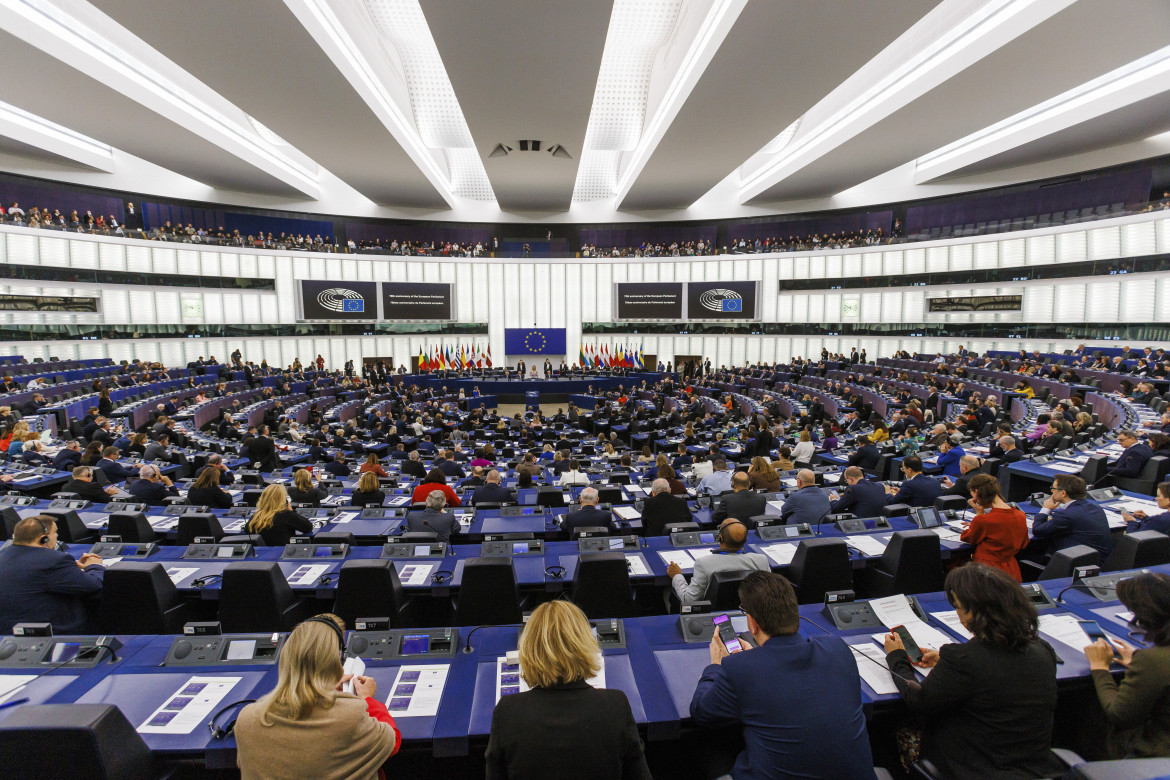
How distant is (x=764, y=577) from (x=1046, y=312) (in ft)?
99.2

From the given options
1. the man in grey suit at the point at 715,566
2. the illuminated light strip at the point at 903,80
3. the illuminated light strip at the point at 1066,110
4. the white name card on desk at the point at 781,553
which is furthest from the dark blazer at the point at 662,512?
the illuminated light strip at the point at 1066,110

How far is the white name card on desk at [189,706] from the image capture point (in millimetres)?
2619

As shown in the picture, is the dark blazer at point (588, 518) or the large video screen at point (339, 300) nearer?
the dark blazer at point (588, 518)

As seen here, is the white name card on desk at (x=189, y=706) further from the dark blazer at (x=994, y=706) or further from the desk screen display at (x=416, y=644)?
the dark blazer at (x=994, y=706)

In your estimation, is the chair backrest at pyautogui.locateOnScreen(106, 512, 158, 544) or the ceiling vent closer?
the chair backrest at pyautogui.locateOnScreen(106, 512, 158, 544)

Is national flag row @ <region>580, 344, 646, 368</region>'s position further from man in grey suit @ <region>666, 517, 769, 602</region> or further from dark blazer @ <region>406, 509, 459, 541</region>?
man in grey suit @ <region>666, 517, 769, 602</region>

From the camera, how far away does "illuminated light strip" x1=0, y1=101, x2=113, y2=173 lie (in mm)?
19656

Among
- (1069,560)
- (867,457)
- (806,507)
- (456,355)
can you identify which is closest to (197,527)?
(806,507)

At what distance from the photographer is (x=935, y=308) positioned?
28469 mm

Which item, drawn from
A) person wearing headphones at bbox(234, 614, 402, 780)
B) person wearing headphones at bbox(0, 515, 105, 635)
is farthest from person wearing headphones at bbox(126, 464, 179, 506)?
person wearing headphones at bbox(234, 614, 402, 780)

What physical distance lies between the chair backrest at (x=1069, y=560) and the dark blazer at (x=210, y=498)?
28.0 feet

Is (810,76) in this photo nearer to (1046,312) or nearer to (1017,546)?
(1017,546)

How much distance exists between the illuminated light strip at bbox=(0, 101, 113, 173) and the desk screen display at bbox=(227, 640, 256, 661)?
1031 inches

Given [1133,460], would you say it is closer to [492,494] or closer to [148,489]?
[492,494]
